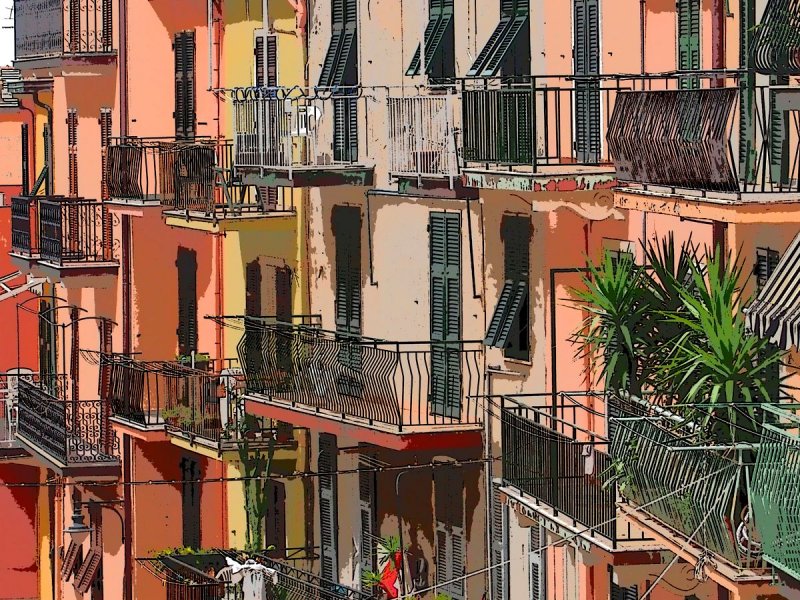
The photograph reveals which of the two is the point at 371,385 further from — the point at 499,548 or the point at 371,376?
the point at 499,548

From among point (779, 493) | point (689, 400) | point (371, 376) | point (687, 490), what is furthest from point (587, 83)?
point (779, 493)

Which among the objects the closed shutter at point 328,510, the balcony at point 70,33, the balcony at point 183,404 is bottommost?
the closed shutter at point 328,510

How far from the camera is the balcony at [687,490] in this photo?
23.5 meters

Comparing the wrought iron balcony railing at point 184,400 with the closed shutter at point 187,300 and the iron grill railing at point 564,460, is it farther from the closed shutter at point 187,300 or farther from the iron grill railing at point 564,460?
the iron grill railing at point 564,460

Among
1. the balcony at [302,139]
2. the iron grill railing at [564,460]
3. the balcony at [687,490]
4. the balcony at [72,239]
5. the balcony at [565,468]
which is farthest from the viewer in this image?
the balcony at [72,239]

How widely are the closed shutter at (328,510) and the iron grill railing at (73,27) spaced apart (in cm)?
1096

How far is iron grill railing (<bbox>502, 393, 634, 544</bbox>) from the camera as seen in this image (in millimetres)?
28391

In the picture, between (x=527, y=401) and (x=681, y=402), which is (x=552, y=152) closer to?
(x=527, y=401)

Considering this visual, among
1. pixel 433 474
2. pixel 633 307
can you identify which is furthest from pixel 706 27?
pixel 433 474

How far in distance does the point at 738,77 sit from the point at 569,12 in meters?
5.07

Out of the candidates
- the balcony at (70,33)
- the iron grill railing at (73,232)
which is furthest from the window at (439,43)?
the balcony at (70,33)

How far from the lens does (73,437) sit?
1826 inches

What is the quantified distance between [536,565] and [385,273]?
5.17 meters

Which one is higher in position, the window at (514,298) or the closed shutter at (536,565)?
the window at (514,298)
